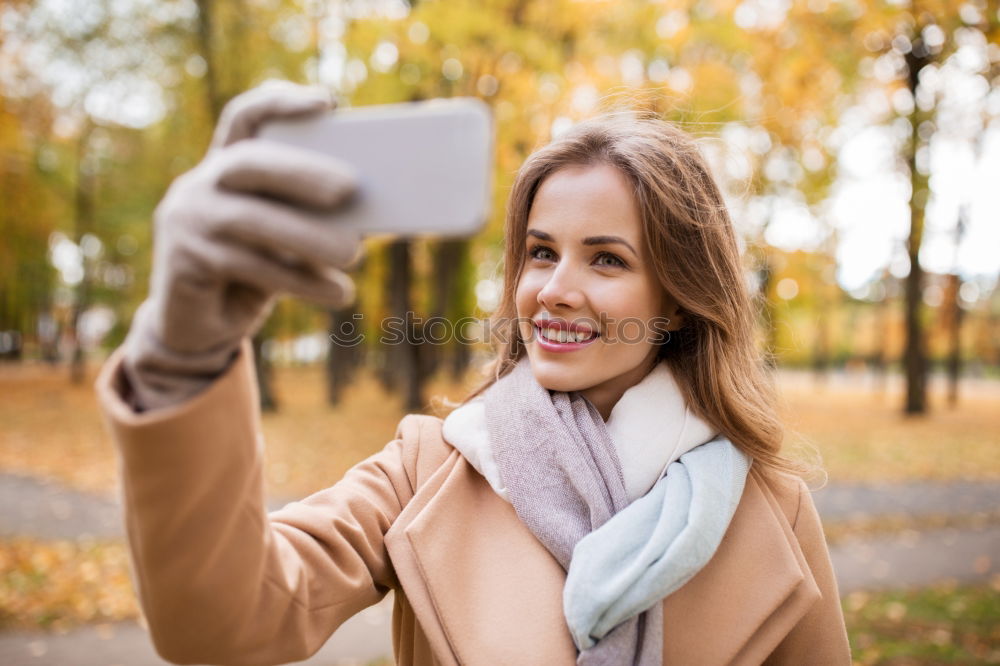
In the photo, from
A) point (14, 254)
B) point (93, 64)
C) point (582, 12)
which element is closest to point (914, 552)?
point (582, 12)

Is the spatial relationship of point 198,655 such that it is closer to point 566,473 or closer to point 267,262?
point 267,262

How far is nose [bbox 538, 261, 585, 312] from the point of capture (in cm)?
164

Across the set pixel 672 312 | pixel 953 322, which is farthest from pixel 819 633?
pixel 953 322

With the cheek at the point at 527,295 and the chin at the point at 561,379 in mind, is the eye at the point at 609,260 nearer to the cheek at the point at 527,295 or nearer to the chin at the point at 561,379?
the cheek at the point at 527,295

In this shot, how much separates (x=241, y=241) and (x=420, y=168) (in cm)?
24

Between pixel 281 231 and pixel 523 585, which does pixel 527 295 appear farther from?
pixel 281 231

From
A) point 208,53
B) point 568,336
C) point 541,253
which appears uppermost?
point 208,53

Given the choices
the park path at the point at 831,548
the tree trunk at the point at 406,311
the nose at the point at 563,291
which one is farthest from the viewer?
the tree trunk at the point at 406,311

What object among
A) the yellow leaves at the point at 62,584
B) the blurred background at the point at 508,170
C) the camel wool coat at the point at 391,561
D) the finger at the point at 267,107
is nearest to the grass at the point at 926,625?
the blurred background at the point at 508,170

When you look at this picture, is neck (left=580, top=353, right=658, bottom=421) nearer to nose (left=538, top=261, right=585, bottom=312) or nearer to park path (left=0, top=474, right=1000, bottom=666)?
nose (left=538, top=261, right=585, bottom=312)

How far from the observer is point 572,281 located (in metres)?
1.65

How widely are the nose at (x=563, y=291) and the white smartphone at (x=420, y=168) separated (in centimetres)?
82

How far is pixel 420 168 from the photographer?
2.66ft

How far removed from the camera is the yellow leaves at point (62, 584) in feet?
16.3
